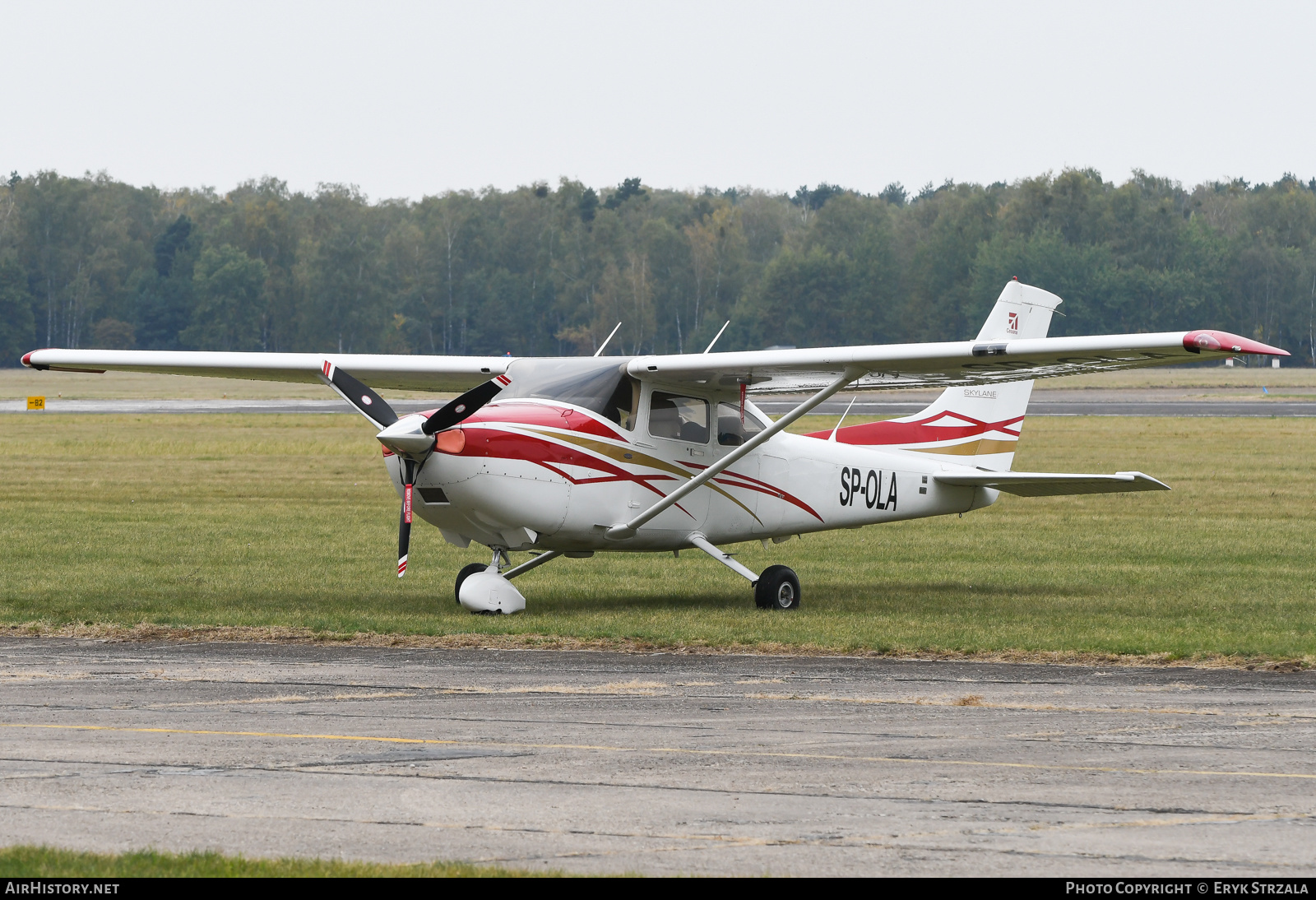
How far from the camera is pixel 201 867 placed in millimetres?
5926

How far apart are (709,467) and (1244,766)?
7.52 m

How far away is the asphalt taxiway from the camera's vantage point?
6289mm

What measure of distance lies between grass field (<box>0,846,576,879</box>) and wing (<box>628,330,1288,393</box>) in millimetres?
8013

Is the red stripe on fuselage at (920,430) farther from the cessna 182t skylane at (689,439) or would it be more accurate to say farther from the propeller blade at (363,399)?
the propeller blade at (363,399)

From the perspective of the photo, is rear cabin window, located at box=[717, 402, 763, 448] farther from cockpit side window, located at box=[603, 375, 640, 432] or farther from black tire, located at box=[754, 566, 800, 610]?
black tire, located at box=[754, 566, 800, 610]

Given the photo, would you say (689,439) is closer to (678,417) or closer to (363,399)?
(678,417)


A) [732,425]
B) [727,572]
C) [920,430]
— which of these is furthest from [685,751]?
[727,572]

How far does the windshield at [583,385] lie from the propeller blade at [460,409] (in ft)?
2.32

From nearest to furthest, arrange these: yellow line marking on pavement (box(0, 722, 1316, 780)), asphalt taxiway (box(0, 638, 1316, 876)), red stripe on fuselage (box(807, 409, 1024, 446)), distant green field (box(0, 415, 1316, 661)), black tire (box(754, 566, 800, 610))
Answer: asphalt taxiway (box(0, 638, 1316, 876)) < yellow line marking on pavement (box(0, 722, 1316, 780)) < distant green field (box(0, 415, 1316, 661)) < black tire (box(754, 566, 800, 610)) < red stripe on fuselage (box(807, 409, 1024, 446))

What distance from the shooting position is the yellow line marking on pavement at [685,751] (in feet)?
25.2

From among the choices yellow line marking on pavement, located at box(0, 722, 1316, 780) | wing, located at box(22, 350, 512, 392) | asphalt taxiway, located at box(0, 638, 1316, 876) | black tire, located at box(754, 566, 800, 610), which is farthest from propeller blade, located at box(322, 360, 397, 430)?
yellow line marking on pavement, located at box(0, 722, 1316, 780)

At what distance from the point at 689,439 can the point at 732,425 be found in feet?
1.82

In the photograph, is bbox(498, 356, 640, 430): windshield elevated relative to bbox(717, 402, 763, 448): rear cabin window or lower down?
elevated

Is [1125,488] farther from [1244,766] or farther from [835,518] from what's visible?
[1244,766]
